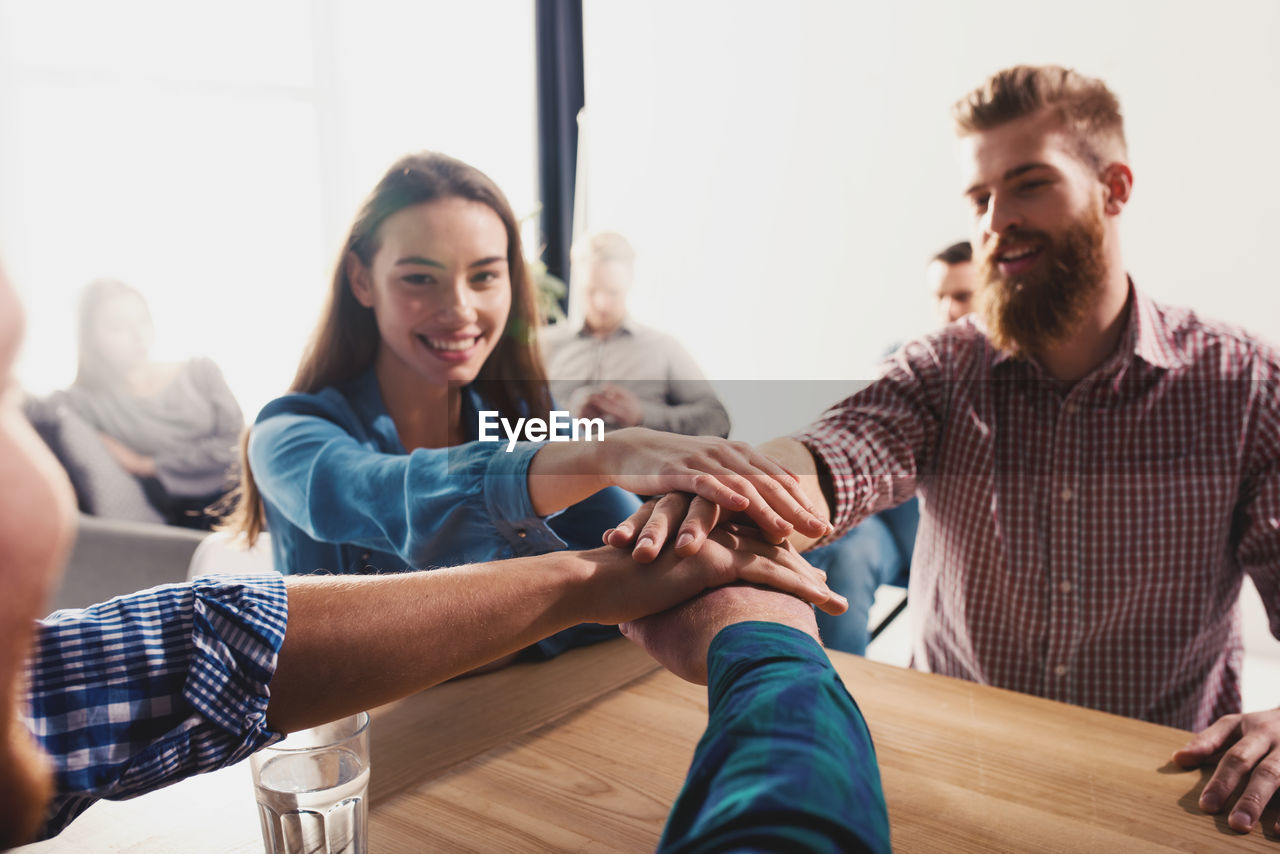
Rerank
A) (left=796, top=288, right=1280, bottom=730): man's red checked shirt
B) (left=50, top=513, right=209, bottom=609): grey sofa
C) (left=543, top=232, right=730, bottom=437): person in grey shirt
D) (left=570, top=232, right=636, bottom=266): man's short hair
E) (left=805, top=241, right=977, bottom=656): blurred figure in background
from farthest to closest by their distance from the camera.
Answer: (left=570, top=232, right=636, bottom=266): man's short hair
(left=543, top=232, right=730, bottom=437): person in grey shirt
(left=50, top=513, right=209, bottom=609): grey sofa
(left=805, top=241, right=977, bottom=656): blurred figure in background
(left=796, top=288, right=1280, bottom=730): man's red checked shirt

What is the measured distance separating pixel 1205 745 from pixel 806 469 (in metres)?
0.35

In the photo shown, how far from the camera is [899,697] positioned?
1.83 feet

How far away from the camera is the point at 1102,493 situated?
830mm

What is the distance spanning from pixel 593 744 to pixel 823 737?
255 mm

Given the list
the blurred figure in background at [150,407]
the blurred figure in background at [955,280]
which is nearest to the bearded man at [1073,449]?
the blurred figure in background at [955,280]

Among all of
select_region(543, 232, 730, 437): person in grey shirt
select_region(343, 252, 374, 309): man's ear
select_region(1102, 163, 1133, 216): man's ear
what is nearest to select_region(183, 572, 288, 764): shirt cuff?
select_region(343, 252, 374, 309): man's ear

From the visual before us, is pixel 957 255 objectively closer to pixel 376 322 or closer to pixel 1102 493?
pixel 1102 493

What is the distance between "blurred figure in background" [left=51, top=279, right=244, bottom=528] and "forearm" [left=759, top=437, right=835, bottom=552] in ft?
4.32

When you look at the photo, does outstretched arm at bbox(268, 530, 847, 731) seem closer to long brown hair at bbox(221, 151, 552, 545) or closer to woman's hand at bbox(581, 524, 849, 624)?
woman's hand at bbox(581, 524, 849, 624)

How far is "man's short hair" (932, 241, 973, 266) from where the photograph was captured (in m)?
1.80

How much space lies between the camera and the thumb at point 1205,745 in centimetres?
47

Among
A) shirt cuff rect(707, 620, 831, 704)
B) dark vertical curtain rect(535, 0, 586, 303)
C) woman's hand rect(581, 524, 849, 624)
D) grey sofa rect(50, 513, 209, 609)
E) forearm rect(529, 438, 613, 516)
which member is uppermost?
dark vertical curtain rect(535, 0, 586, 303)

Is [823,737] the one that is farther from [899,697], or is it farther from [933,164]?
[933,164]

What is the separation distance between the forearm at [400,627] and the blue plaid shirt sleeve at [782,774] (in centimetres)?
15
